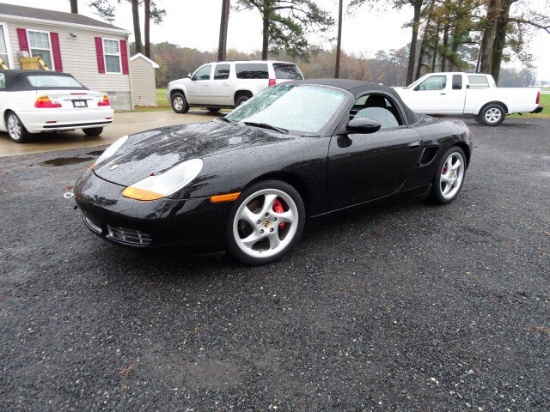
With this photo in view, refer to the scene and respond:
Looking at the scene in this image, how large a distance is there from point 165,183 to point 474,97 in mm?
12695

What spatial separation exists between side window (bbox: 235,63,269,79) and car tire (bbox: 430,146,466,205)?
8950 mm

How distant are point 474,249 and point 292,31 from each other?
76.0ft

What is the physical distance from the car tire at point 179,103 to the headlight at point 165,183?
487 inches

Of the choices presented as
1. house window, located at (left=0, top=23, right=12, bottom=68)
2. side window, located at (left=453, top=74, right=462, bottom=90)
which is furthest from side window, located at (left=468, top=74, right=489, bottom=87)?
house window, located at (left=0, top=23, right=12, bottom=68)

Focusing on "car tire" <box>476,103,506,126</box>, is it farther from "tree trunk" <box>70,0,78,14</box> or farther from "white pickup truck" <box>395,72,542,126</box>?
"tree trunk" <box>70,0,78,14</box>

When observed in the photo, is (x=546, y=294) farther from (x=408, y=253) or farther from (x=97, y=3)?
(x=97, y=3)

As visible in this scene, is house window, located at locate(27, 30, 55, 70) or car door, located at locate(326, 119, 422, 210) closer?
car door, located at locate(326, 119, 422, 210)

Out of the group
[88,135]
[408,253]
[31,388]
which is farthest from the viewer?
[88,135]

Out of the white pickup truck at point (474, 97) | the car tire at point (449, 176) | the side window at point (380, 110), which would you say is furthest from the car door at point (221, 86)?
the side window at point (380, 110)

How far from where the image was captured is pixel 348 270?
2770mm

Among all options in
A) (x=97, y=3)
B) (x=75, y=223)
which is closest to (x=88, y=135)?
(x=75, y=223)

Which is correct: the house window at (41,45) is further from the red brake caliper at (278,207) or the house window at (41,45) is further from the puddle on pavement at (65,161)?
the red brake caliper at (278,207)

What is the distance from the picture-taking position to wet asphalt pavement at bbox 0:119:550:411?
169 centimetres

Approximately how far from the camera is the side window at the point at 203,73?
1328 centimetres
